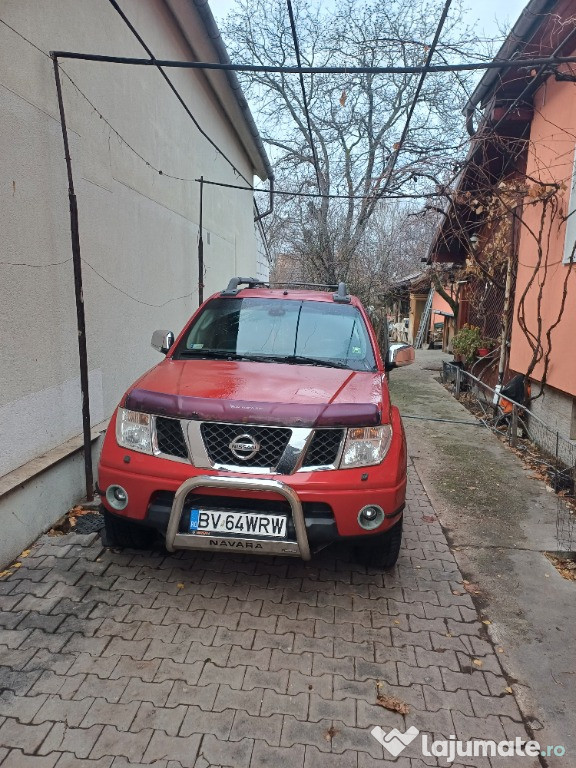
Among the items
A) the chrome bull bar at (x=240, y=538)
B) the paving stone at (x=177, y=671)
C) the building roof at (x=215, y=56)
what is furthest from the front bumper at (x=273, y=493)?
the building roof at (x=215, y=56)

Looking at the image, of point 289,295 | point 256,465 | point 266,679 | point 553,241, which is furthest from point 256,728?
point 553,241

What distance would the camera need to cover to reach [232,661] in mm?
2639

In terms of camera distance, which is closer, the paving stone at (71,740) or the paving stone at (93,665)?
the paving stone at (71,740)

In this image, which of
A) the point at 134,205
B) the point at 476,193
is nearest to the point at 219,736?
the point at 134,205

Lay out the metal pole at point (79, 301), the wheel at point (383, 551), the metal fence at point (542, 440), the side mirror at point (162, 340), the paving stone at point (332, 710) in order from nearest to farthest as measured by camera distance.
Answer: the paving stone at point (332, 710)
the wheel at point (383, 551)
the metal pole at point (79, 301)
the side mirror at point (162, 340)
the metal fence at point (542, 440)

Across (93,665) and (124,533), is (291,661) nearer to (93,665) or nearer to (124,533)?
(93,665)

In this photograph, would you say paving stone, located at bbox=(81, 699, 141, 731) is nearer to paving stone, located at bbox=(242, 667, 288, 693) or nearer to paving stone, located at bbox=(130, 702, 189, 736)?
paving stone, located at bbox=(130, 702, 189, 736)

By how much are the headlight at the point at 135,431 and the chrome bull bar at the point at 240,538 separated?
1.33 ft

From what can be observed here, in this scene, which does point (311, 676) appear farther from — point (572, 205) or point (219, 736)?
point (572, 205)

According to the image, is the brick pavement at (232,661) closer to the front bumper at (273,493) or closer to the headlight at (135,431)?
the front bumper at (273,493)

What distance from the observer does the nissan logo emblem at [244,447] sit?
2938 mm

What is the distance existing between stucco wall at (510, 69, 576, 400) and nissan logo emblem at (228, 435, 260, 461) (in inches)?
184

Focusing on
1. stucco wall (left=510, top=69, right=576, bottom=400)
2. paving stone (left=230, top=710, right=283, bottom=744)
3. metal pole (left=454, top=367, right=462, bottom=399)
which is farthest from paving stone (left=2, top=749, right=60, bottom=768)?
metal pole (left=454, top=367, right=462, bottom=399)

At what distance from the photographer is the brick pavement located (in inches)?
84.6
